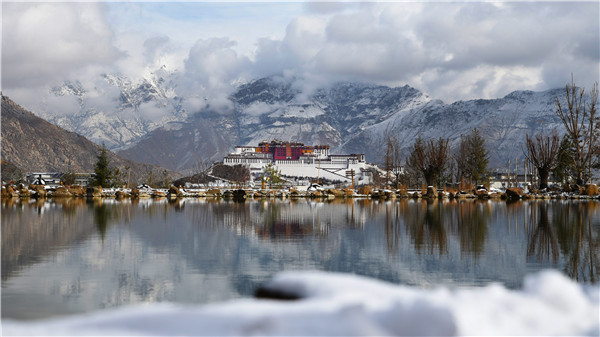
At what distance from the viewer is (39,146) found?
175750 millimetres

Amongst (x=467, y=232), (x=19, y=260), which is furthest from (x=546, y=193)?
(x=19, y=260)

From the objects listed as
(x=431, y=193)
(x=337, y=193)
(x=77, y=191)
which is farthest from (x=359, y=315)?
(x=337, y=193)

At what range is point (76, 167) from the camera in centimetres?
17825

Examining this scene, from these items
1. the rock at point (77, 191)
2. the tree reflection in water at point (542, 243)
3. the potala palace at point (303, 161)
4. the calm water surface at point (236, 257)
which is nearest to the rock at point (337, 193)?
the rock at point (77, 191)

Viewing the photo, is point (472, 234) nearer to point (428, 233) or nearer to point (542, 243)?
point (428, 233)

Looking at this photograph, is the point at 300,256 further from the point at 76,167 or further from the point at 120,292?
the point at 76,167

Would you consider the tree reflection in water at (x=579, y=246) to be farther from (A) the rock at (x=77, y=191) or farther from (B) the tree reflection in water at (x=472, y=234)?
(A) the rock at (x=77, y=191)

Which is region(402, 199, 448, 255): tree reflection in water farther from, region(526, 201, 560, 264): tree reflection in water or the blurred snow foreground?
the blurred snow foreground

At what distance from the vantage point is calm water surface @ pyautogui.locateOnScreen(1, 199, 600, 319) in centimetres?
941

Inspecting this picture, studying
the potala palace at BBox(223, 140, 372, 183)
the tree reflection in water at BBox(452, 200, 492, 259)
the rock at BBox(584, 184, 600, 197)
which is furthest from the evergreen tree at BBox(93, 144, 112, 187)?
the potala palace at BBox(223, 140, 372, 183)

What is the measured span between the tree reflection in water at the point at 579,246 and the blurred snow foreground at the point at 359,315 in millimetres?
5130

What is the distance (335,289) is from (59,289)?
578cm

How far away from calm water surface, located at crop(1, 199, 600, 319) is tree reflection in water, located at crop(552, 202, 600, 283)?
0.02 metres

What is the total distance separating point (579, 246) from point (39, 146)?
587 feet
